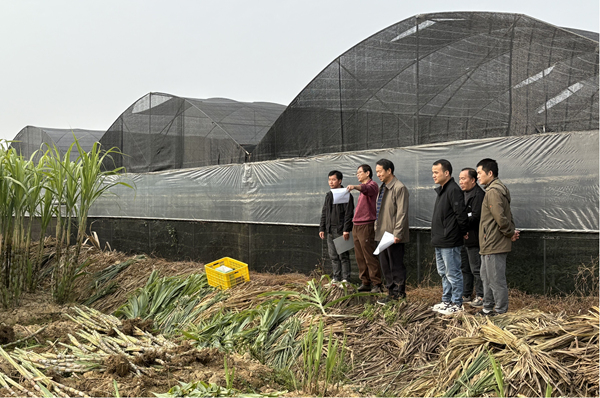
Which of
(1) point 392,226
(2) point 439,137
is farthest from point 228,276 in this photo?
(2) point 439,137

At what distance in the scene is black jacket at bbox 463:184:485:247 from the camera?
4.87 metres

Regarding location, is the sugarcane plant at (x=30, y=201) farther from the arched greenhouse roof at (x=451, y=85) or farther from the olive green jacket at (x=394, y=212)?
the olive green jacket at (x=394, y=212)

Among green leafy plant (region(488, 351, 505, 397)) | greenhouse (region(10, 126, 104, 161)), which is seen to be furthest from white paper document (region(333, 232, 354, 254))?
greenhouse (region(10, 126, 104, 161))

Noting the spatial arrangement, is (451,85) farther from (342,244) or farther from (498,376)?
(498,376)

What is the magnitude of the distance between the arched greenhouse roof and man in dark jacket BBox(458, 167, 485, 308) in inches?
26.8

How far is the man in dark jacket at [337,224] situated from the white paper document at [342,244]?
6 cm

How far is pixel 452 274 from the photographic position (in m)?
4.91

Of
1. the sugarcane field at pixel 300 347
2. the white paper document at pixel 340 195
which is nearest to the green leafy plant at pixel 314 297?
the sugarcane field at pixel 300 347

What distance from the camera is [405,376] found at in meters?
4.01

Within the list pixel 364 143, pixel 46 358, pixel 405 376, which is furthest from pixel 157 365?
pixel 364 143

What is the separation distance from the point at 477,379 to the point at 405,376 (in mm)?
688

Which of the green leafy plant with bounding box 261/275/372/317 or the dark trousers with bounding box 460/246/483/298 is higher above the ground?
the dark trousers with bounding box 460/246/483/298

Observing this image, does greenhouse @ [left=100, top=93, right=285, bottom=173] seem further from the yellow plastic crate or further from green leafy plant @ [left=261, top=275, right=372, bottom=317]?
green leafy plant @ [left=261, top=275, right=372, bottom=317]

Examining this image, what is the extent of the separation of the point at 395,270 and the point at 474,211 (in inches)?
41.4
